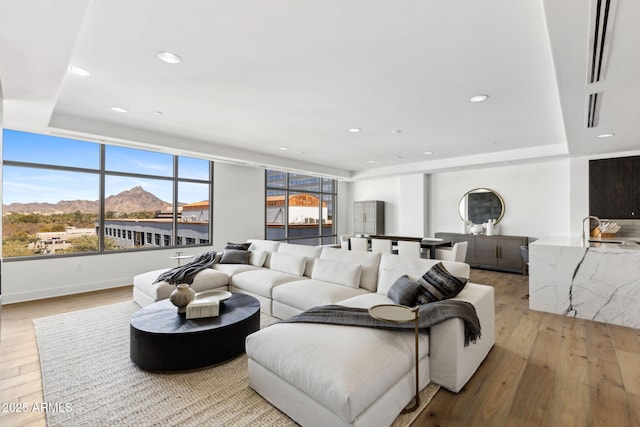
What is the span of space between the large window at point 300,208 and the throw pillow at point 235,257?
2.55 meters

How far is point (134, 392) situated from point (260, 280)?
5.82 feet

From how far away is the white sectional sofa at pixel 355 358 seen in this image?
5.08 feet

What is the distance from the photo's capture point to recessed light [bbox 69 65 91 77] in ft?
8.39

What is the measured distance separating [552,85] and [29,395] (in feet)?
16.7

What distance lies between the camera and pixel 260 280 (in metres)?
3.69

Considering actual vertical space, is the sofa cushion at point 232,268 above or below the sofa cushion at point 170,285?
above

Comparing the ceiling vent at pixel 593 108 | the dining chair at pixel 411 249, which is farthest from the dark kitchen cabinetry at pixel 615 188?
the dining chair at pixel 411 249

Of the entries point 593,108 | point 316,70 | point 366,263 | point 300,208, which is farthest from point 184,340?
point 300,208

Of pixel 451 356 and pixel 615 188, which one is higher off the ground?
pixel 615 188

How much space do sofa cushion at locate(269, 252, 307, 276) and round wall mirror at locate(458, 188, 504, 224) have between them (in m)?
4.91

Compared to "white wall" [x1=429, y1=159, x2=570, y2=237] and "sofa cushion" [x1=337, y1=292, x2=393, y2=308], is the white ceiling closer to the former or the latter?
"white wall" [x1=429, y1=159, x2=570, y2=237]

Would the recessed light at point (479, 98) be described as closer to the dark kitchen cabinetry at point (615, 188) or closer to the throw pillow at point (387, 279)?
the throw pillow at point (387, 279)

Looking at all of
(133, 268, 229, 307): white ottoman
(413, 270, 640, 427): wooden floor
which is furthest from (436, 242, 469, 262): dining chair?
(133, 268, 229, 307): white ottoman

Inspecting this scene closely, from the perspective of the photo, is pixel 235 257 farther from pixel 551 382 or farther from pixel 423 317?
pixel 551 382
